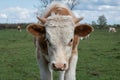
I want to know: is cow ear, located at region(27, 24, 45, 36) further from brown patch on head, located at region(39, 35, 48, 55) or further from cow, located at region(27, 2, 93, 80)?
brown patch on head, located at region(39, 35, 48, 55)

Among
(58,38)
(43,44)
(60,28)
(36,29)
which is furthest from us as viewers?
(43,44)

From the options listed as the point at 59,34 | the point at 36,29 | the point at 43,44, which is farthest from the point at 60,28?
the point at 43,44

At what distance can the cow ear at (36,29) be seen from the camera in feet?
22.3

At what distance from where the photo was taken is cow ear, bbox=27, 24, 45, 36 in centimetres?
679

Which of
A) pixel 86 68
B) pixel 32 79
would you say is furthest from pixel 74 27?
pixel 86 68

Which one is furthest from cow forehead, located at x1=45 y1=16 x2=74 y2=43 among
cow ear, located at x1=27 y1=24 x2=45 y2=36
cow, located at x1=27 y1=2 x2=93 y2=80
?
cow ear, located at x1=27 y1=24 x2=45 y2=36

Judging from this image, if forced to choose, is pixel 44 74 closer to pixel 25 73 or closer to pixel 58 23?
pixel 58 23

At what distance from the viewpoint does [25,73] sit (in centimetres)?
1302

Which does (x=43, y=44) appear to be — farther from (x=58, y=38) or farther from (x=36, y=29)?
(x=58, y=38)

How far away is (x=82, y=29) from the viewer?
697cm

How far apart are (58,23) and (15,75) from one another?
6460 mm

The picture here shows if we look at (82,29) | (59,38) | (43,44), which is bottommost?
(43,44)

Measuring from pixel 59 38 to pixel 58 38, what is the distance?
0.06ft

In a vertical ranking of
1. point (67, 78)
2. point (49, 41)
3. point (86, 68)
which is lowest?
point (86, 68)
